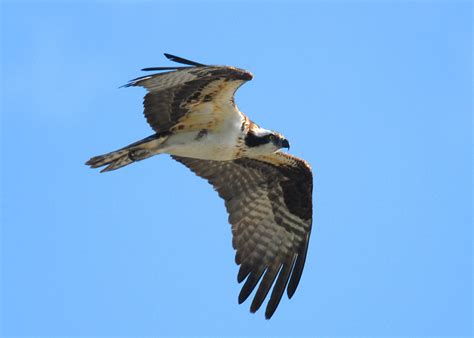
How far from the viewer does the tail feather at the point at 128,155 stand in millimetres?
10961

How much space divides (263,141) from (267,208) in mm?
1478

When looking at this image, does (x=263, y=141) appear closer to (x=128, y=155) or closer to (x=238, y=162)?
(x=238, y=162)

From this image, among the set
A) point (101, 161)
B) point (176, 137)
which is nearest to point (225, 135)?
point (176, 137)

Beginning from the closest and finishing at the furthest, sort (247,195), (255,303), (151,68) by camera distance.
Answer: (151,68), (255,303), (247,195)

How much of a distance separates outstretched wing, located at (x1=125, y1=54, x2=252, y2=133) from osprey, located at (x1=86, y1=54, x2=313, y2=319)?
10mm

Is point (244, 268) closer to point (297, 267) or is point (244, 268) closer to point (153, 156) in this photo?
point (297, 267)

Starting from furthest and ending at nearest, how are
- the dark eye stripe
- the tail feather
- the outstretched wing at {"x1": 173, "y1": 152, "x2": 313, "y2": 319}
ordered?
1. the outstretched wing at {"x1": 173, "y1": 152, "x2": 313, "y2": 319}
2. the dark eye stripe
3. the tail feather

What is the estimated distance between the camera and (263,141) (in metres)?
11.3

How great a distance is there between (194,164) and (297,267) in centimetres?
176

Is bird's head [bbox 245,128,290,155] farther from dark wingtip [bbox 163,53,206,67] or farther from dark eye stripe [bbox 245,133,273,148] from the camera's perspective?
dark wingtip [bbox 163,53,206,67]

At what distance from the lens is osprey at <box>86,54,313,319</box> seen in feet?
35.2

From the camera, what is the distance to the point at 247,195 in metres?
12.6

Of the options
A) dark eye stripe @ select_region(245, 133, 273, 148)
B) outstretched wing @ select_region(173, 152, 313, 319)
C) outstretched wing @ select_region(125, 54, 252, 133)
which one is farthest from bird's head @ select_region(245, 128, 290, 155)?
outstretched wing @ select_region(173, 152, 313, 319)

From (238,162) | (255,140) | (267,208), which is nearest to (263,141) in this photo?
(255,140)
